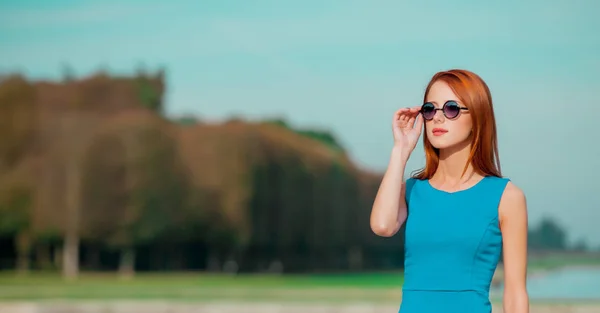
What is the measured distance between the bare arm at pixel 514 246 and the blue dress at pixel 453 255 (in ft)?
0.08

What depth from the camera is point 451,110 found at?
112 inches

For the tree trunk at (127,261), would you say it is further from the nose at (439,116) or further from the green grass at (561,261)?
the nose at (439,116)

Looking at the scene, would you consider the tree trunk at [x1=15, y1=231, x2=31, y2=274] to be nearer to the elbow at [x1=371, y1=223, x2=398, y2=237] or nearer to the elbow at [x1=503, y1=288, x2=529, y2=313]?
the elbow at [x1=371, y1=223, x2=398, y2=237]

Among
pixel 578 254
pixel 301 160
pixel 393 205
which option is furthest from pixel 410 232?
pixel 578 254

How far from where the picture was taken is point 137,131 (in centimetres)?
5084

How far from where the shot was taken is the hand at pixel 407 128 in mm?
2986

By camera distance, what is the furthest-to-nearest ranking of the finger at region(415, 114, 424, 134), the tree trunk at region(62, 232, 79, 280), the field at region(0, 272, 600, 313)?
the tree trunk at region(62, 232, 79, 280) → the field at region(0, 272, 600, 313) → the finger at region(415, 114, 424, 134)

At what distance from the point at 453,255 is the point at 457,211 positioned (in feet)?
0.36

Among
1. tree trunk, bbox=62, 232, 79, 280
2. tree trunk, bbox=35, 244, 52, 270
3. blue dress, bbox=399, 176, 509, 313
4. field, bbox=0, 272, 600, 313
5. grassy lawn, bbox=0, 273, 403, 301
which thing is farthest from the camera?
tree trunk, bbox=35, 244, 52, 270

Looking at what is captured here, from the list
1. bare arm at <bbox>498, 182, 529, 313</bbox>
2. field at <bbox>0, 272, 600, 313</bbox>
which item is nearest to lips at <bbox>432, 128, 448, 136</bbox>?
bare arm at <bbox>498, 182, 529, 313</bbox>

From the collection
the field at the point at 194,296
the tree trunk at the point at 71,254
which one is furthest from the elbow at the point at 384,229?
the tree trunk at the point at 71,254

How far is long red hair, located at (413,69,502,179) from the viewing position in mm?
2834

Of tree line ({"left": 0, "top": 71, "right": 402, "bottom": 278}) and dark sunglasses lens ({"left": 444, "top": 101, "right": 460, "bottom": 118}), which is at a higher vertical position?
dark sunglasses lens ({"left": 444, "top": 101, "right": 460, "bottom": 118})

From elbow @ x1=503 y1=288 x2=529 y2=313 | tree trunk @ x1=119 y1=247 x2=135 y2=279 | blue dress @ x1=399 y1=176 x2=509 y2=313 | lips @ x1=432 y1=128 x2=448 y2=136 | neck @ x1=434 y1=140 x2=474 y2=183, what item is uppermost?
lips @ x1=432 y1=128 x2=448 y2=136
